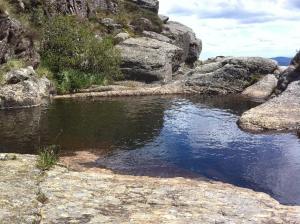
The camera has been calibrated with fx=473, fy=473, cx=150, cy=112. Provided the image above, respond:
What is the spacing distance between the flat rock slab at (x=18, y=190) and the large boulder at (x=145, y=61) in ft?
148

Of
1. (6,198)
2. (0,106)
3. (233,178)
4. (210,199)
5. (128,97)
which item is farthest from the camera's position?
(128,97)

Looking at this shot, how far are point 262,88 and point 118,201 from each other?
48.7 metres

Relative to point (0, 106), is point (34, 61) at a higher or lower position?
higher

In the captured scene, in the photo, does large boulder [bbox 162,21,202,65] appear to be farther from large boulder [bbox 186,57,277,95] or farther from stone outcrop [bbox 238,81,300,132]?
stone outcrop [bbox 238,81,300,132]

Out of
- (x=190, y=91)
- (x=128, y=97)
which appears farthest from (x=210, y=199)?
(x=190, y=91)

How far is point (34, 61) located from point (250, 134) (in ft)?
116

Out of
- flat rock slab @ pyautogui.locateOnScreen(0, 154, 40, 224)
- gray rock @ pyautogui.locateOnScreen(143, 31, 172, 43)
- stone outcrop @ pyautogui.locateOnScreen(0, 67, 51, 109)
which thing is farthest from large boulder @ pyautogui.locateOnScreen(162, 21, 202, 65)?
flat rock slab @ pyautogui.locateOnScreen(0, 154, 40, 224)

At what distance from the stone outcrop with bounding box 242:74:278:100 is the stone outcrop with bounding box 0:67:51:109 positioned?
26644 mm

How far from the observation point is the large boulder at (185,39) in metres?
90.9

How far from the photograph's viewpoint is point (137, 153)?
29.5m

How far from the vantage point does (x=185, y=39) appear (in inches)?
3686

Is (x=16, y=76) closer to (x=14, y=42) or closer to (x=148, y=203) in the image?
(x=14, y=42)

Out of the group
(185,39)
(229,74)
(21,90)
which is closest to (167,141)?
(21,90)

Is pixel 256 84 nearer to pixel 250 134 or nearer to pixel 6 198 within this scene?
pixel 250 134
